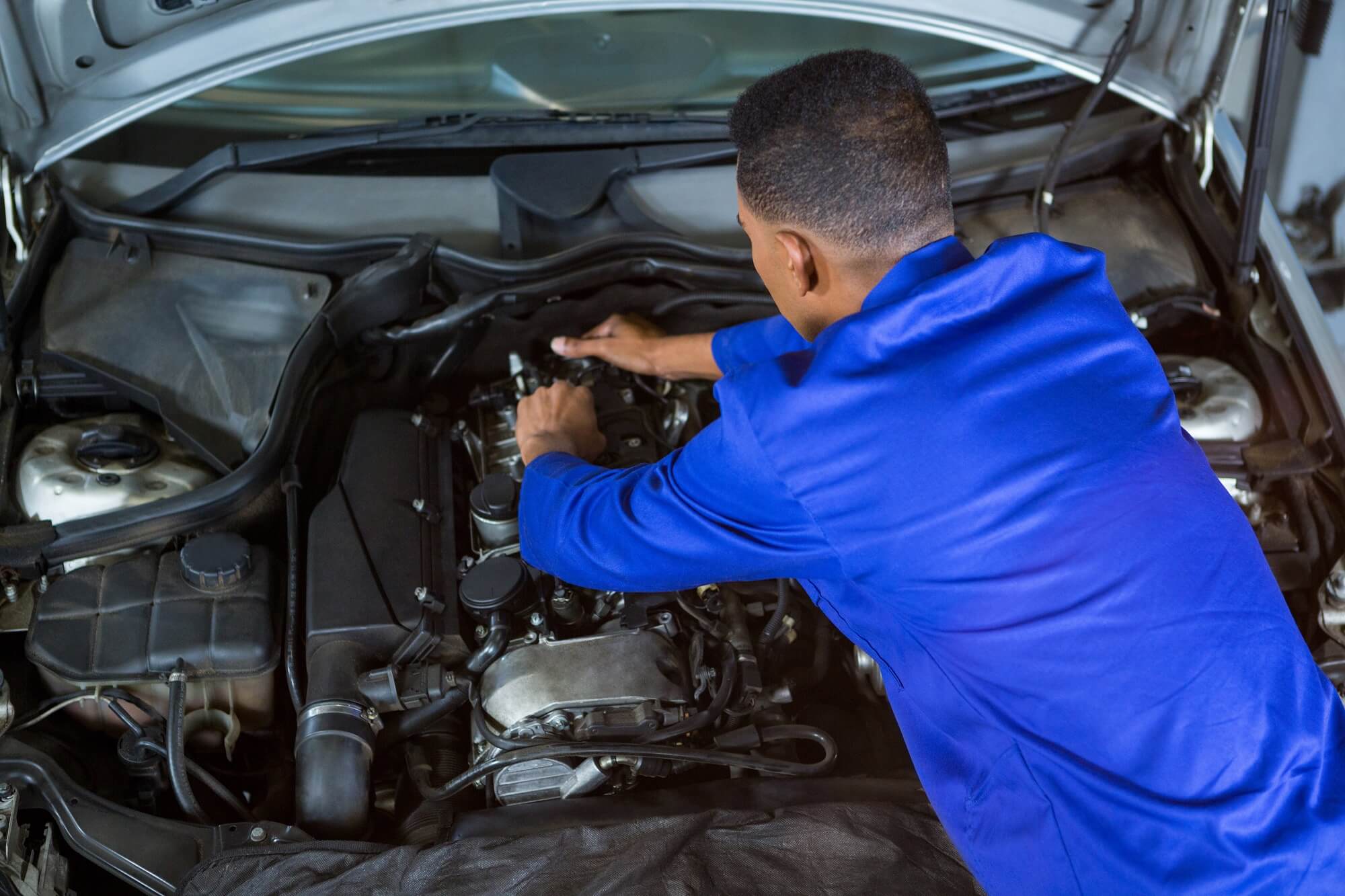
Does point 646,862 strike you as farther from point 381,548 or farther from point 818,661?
point 381,548

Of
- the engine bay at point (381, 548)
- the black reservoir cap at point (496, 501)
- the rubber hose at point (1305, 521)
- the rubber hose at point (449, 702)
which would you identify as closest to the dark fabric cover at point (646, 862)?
the engine bay at point (381, 548)

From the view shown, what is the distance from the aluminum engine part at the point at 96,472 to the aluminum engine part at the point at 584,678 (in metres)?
0.61

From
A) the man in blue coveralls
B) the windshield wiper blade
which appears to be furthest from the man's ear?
the windshield wiper blade

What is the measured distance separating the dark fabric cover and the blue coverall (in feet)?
0.54

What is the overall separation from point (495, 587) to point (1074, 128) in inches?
58.1

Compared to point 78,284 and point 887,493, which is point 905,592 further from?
point 78,284

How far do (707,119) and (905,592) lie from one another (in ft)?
4.27

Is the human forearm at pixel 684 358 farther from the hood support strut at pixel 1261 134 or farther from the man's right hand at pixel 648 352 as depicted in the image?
the hood support strut at pixel 1261 134

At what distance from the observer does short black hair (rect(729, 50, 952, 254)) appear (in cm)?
130

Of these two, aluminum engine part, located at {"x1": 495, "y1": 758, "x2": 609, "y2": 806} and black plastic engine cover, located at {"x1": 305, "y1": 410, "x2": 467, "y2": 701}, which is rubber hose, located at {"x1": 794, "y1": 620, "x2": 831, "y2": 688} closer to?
aluminum engine part, located at {"x1": 495, "y1": 758, "x2": 609, "y2": 806}

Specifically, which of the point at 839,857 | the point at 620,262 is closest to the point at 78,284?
the point at 620,262

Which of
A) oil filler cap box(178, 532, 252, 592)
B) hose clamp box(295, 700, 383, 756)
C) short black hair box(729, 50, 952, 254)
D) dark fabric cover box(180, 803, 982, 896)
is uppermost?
short black hair box(729, 50, 952, 254)

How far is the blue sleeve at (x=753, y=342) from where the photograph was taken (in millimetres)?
1778

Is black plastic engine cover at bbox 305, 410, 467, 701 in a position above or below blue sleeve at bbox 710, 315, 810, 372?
below
